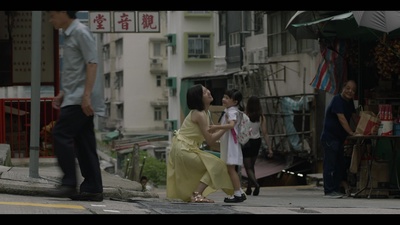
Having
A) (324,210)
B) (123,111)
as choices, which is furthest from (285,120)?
(123,111)

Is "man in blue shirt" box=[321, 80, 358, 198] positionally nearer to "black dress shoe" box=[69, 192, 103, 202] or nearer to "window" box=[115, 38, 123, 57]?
"black dress shoe" box=[69, 192, 103, 202]

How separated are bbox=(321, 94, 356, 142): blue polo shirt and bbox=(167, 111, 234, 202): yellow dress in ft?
8.38

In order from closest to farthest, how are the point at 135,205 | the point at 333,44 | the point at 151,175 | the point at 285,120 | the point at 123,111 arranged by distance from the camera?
the point at 135,205 → the point at 333,44 → the point at 285,120 → the point at 151,175 → the point at 123,111

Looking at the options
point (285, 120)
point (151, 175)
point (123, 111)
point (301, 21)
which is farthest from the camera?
point (123, 111)

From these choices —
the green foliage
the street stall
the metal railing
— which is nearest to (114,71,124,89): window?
the green foliage

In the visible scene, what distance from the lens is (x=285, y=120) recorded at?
2391cm

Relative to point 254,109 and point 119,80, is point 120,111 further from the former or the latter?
point 254,109

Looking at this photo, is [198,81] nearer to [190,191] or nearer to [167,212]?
[190,191]

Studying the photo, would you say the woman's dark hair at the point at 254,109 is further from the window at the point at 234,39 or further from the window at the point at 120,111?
the window at the point at 120,111

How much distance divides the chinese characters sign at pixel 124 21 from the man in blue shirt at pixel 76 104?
987 cm

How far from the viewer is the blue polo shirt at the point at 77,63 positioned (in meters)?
8.34

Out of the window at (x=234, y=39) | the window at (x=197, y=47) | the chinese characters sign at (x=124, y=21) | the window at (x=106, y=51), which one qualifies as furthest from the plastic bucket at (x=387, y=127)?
the window at (x=106, y=51)

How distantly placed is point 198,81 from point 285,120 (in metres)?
14.2

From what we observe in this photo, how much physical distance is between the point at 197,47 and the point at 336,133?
35.0m
